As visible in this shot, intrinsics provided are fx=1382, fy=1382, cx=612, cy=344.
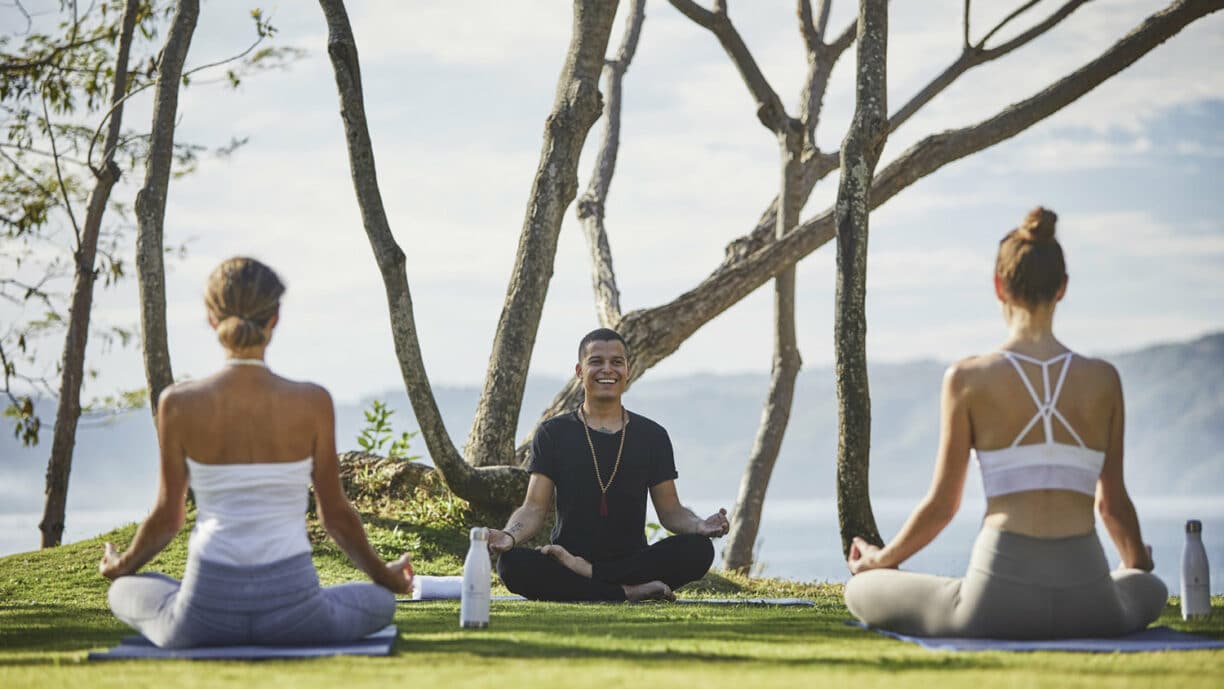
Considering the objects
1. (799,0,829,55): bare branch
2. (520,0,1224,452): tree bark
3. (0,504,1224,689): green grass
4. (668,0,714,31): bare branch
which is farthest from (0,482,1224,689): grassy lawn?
(799,0,829,55): bare branch

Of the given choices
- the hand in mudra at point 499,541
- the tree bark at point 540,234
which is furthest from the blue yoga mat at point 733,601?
the tree bark at point 540,234

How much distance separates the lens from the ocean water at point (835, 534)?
9.98 meters

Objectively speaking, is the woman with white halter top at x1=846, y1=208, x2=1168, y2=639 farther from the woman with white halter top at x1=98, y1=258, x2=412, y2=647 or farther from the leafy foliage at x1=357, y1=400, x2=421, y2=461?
the leafy foliage at x1=357, y1=400, x2=421, y2=461

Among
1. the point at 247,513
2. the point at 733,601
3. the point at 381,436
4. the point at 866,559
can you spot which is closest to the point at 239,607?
the point at 247,513

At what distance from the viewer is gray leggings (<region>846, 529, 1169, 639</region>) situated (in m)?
3.84

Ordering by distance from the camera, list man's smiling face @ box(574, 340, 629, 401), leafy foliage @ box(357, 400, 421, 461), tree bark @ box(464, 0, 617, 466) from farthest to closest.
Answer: leafy foliage @ box(357, 400, 421, 461), tree bark @ box(464, 0, 617, 466), man's smiling face @ box(574, 340, 629, 401)

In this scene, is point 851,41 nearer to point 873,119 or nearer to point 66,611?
point 873,119

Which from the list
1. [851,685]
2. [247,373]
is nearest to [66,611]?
[247,373]

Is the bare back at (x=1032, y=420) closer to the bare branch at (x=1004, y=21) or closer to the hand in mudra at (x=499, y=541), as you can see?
the hand in mudra at (x=499, y=541)

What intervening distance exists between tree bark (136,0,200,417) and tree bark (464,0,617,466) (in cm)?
211

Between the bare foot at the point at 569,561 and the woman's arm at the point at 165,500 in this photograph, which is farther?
the bare foot at the point at 569,561

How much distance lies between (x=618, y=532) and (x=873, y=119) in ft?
8.55

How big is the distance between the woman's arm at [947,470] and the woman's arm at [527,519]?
203 cm

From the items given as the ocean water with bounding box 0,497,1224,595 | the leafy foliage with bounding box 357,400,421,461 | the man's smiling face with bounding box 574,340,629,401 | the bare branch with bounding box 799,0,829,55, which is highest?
the bare branch with bounding box 799,0,829,55
